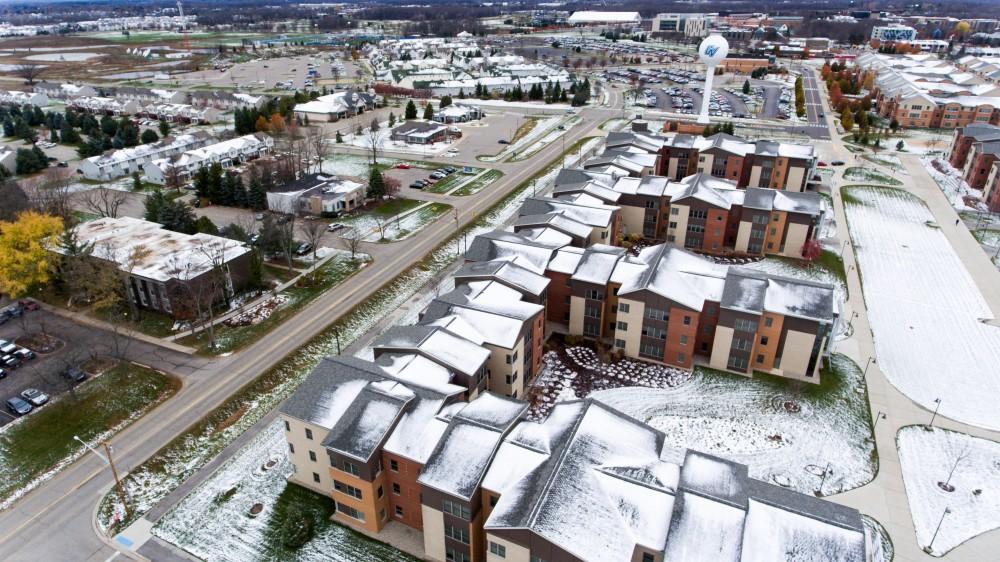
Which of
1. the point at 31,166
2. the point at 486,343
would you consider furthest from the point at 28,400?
the point at 31,166

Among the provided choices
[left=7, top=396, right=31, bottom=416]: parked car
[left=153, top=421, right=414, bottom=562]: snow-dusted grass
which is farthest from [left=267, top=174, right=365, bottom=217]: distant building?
[left=153, top=421, right=414, bottom=562]: snow-dusted grass

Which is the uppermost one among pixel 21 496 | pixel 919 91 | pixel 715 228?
pixel 919 91

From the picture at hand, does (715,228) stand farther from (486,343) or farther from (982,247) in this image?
(486,343)

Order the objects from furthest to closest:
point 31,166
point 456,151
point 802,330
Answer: point 456,151, point 31,166, point 802,330

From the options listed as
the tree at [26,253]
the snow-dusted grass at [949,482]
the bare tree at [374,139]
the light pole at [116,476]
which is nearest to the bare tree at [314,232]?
the tree at [26,253]

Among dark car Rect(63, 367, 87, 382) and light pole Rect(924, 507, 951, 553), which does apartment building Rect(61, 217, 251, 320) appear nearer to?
dark car Rect(63, 367, 87, 382)

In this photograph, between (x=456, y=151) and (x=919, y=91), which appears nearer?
(x=456, y=151)
